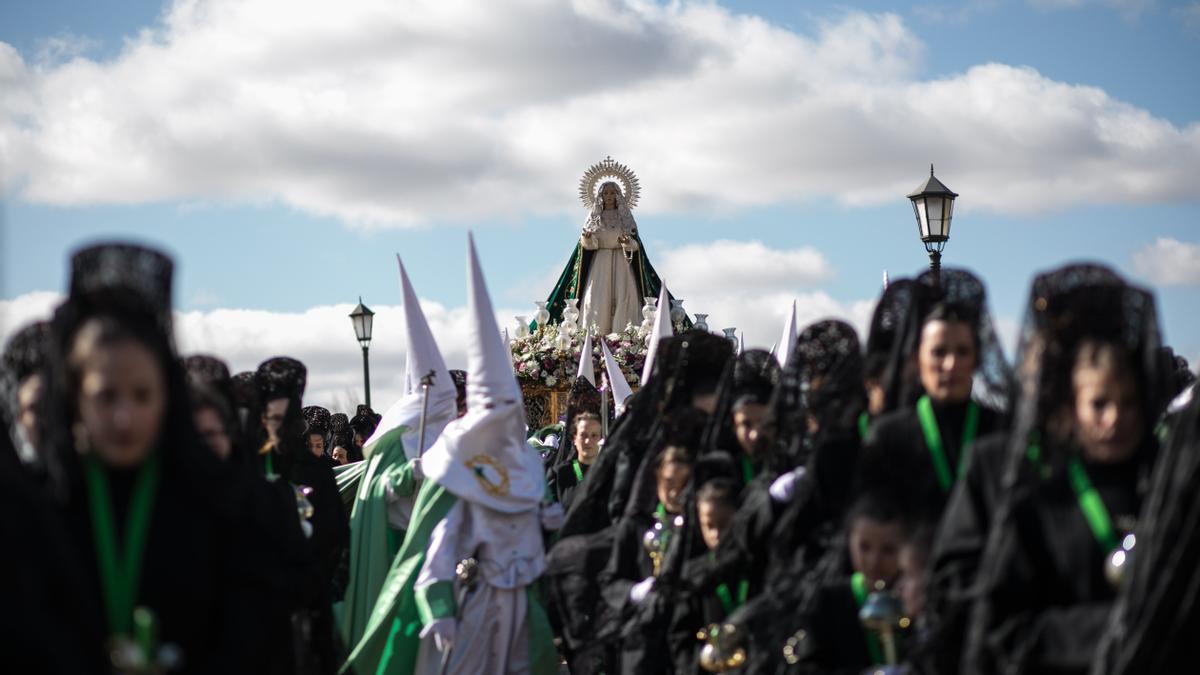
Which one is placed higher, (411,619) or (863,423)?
(863,423)

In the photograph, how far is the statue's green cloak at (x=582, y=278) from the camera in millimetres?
26188

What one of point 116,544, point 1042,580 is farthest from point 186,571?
point 1042,580

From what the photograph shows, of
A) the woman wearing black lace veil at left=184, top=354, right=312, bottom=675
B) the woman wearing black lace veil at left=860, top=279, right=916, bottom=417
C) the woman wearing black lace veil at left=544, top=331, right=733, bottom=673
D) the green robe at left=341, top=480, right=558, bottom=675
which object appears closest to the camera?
the woman wearing black lace veil at left=184, top=354, right=312, bottom=675

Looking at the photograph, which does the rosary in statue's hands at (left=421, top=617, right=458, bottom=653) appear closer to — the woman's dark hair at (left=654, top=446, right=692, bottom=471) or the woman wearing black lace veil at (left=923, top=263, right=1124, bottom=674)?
the woman's dark hair at (left=654, top=446, right=692, bottom=471)

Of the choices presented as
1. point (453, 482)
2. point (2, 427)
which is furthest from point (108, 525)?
point (453, 482)

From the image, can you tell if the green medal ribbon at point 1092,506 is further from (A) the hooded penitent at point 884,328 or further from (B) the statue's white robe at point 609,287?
(B) the statue's white robe at point 609,287

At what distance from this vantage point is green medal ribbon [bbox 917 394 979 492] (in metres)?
5.59

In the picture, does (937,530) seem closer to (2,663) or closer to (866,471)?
(866,471)

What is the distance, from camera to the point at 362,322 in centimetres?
2334

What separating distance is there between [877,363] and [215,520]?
9.56 feet

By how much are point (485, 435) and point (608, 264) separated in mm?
16791

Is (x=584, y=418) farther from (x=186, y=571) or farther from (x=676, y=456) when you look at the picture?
(x=186, y=571)

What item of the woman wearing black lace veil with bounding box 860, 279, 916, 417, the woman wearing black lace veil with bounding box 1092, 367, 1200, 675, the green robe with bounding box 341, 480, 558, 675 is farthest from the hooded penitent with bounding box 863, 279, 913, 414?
the green robe with bounding box 341, 480, 558, 675

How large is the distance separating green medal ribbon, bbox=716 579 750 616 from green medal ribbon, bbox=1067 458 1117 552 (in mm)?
2593
